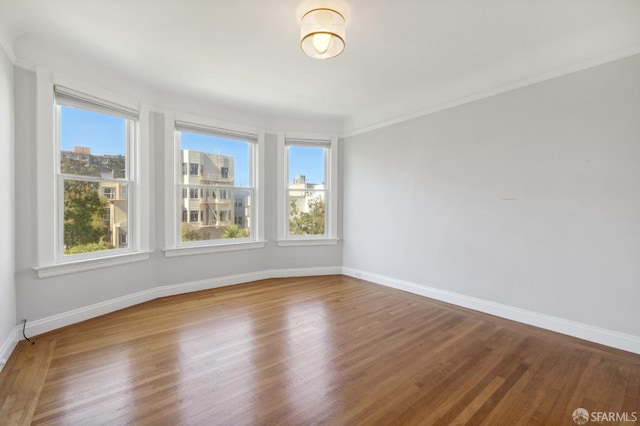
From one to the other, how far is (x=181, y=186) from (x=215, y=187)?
1.58 feet

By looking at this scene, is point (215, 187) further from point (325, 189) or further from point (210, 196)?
point (325, 189)

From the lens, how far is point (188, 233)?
14.0 ft

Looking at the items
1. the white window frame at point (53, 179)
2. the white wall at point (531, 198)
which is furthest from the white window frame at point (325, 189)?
the white window frame at point (53, 179)

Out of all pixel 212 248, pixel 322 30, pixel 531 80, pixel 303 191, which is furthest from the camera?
pixel 303 191

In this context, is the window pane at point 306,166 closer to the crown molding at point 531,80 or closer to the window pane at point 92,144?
the crown molding at point 531,80

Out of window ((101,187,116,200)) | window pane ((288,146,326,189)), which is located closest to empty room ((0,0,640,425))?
window ((101,187,116,200))

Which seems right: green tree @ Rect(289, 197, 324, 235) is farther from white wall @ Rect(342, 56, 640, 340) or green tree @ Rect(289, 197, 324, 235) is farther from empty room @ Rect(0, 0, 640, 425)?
white wall @ Rect(342, 56, 640, 340)

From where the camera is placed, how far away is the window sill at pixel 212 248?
4.05 metres

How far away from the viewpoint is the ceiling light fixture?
2318 mm

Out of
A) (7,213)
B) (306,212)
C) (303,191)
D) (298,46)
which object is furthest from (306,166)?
(7,213)

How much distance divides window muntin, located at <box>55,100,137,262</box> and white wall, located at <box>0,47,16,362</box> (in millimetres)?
402

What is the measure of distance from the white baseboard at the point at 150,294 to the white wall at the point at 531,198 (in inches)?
62.8

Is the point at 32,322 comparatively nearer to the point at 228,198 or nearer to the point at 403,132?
the point at 228,198

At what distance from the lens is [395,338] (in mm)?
2787
